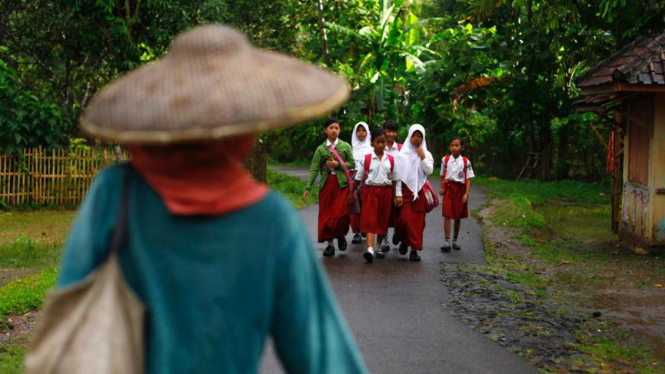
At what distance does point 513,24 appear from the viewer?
2664cm

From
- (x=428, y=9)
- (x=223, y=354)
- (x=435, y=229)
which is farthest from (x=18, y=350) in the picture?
(x=428, y=9)

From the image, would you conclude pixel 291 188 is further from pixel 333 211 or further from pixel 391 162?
pixel 391 162

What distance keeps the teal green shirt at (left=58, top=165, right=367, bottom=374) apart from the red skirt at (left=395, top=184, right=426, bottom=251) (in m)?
9.79

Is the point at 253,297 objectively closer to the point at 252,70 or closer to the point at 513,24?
the point at 252,70

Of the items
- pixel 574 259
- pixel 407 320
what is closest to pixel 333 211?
pixel 574 259

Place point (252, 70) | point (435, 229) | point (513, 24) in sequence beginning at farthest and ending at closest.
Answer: point (513, 24), point (435, 229), point (252, 70)

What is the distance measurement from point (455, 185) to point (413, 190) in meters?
1.50

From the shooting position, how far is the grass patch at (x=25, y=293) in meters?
9.02

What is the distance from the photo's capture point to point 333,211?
1267cm

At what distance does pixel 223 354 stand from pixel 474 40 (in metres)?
26.4

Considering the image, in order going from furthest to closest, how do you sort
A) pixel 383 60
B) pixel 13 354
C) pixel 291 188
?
pixel 383 60 < pixel 291 188 < pixel 13 354

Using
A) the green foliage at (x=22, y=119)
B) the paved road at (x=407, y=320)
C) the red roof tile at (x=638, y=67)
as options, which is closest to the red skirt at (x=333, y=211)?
the paved road at (x=407, y=320)

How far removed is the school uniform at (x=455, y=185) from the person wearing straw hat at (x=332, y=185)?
1.70m

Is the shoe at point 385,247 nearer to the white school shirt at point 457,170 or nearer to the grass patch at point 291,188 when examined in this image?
the white school shirt at point 457,170
